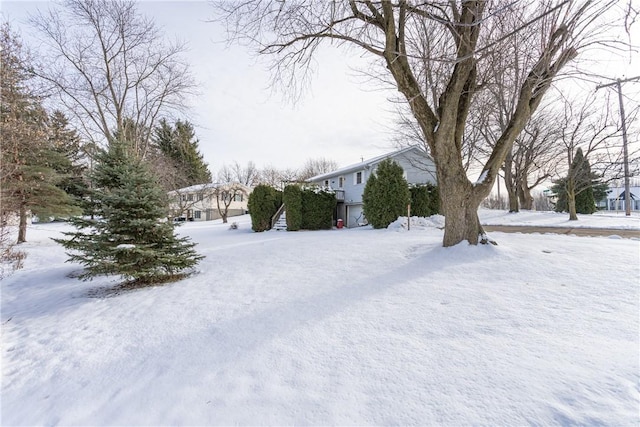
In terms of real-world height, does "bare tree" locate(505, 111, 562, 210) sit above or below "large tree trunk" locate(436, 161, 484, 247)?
above

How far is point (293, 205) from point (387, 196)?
516 centimetres

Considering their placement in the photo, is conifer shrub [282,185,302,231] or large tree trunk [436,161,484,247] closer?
large tree trunk [436,161,484,247]

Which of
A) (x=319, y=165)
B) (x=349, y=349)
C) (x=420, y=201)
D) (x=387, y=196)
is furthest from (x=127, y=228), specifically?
(x=319, y=165)

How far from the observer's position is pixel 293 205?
15641 mm

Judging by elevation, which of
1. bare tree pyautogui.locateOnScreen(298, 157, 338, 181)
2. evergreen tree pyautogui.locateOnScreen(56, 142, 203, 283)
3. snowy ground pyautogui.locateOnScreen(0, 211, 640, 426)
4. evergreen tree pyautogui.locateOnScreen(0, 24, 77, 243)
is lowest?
snowy ground pyautogui.locateOnScreen(0, 211, 640, 426)

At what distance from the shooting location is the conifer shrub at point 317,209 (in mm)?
16031

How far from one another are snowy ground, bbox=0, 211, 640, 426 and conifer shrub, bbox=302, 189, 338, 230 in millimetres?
11049

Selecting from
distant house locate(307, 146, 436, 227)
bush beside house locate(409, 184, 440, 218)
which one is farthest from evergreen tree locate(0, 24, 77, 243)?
bush beside house locate(409, 184, 440, 218)

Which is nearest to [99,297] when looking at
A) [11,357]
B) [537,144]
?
[11,357]

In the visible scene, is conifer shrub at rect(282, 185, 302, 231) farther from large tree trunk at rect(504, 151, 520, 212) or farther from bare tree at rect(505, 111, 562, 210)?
large tree trunk at rect(504, 151, 520, 212)

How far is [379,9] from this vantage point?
6.05 metres

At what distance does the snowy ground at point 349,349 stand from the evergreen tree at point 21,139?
287cm

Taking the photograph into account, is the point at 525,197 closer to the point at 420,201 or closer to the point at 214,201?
the point at 420,201

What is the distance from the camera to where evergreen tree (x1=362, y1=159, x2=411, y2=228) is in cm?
1379
